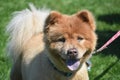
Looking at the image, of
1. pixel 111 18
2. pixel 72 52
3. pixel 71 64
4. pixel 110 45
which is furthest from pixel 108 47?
pixel 72 52

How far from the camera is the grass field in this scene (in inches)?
245

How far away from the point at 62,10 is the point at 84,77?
203 inches

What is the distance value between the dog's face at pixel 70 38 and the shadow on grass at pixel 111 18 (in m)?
4.66

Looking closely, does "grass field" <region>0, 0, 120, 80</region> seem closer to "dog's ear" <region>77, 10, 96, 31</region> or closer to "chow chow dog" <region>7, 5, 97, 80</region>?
"chow chow dog" <region>7, 5, 97, 80</region>

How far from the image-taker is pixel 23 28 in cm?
→ 524

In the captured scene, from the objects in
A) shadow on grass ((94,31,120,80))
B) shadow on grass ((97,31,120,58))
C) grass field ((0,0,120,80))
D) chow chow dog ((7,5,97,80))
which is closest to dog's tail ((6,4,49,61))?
chow chow dog ((7,5,97,80))

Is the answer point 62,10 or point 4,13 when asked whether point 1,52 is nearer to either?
point 4,13

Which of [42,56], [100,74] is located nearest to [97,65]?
[100,74]

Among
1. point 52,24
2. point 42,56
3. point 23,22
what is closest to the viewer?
point 52,24

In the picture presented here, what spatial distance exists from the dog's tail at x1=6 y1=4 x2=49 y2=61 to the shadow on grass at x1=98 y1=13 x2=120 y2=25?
383 centimetres

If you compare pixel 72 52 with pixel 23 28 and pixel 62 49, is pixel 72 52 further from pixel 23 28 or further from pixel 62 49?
pixel 23 28

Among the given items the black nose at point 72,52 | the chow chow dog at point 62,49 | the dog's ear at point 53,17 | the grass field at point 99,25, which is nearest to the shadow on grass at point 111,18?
the grass field at point 99,25

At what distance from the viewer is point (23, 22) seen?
5266mm

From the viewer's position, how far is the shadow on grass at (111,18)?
9.01 meters
